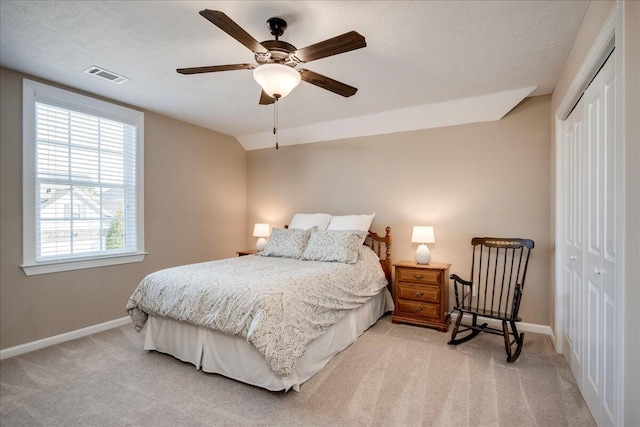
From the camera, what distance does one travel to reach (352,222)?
4086 mm

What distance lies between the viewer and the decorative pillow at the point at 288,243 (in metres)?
3.78

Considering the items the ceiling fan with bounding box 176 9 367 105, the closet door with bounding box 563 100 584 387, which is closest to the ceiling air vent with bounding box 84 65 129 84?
the ceiling fan with bounding box 176 9 367 105

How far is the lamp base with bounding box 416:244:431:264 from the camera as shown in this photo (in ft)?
12.0

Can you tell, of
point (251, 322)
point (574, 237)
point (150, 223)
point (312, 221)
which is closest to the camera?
point (251, 322)

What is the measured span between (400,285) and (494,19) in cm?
262

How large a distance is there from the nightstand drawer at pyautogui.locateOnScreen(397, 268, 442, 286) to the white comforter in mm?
532

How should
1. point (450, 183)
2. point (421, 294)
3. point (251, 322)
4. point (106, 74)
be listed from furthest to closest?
1. point (450, 183)
2. point (421, 294)
3. point (106, 74)
4. point (251, 322)

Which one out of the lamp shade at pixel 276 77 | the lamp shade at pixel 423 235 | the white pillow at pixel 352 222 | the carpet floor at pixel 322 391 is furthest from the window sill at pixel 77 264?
the lamp shade at pixel 423 235

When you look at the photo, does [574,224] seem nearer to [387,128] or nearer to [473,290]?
[473,290]

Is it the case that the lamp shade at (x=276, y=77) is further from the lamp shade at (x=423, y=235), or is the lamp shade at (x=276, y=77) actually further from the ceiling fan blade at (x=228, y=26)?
the lamp shade at (x=423, y=235)

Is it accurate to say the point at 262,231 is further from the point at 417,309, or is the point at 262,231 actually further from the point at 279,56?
the point at 279,56

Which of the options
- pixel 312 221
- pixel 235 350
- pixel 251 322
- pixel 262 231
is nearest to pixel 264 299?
pixel 251 322

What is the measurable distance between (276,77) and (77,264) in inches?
115

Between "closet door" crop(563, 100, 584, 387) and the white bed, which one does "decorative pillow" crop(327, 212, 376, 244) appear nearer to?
the white bed
